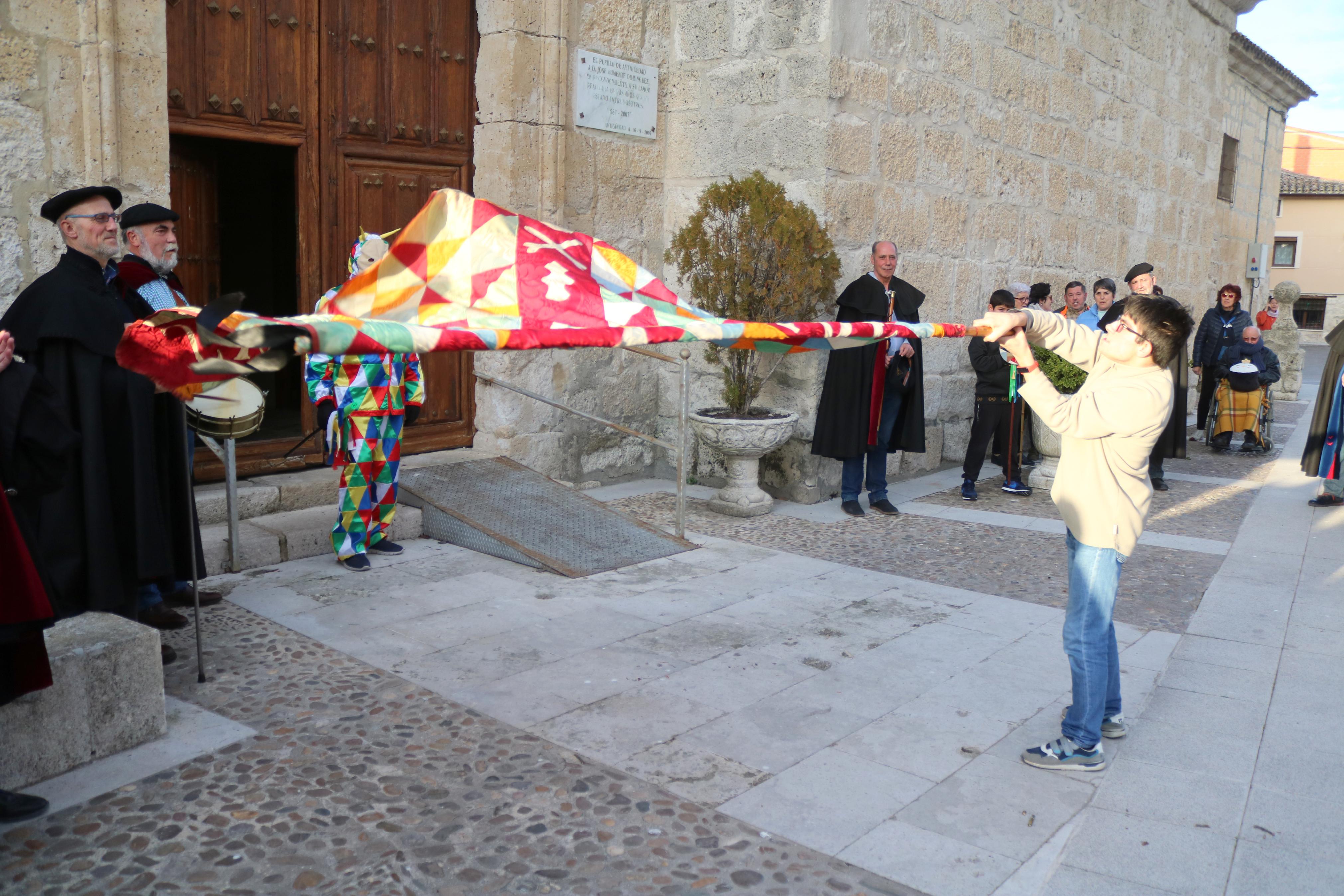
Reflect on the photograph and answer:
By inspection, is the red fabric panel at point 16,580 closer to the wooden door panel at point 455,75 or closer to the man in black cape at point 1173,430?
the wooden door panel at point 455,75

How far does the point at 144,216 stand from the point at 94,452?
3.72 ft

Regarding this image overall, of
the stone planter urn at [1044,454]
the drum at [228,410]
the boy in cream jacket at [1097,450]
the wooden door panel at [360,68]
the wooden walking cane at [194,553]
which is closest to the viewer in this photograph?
the boy in cream jacket at [1097,450]

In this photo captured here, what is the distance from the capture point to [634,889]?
8.64 feet

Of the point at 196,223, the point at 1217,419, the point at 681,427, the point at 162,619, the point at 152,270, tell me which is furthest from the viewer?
the point at 1217,419

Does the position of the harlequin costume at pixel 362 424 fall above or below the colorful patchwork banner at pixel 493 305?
below

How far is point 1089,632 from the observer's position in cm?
A: 336

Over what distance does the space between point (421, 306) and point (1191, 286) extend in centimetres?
1329

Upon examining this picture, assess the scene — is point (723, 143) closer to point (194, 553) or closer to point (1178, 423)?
point (1178, 423)

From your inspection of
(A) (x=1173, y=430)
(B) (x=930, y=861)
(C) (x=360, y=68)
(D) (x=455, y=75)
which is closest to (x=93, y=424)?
(B) (x=930, y=861)

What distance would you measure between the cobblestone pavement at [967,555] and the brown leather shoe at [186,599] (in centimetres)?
261

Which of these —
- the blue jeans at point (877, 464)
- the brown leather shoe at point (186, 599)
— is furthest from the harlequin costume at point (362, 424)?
the blue jeans at point (877, 464)

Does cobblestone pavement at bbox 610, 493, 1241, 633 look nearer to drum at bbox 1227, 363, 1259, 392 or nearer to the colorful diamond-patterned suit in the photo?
the colorful diamond-patterned suit

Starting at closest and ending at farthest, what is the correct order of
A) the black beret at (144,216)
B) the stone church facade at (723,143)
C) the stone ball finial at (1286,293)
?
the black beret at (144,216), the stone church facade at (723,143), the stone ball finial at (1286,293)

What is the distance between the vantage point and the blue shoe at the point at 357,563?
5395mm
